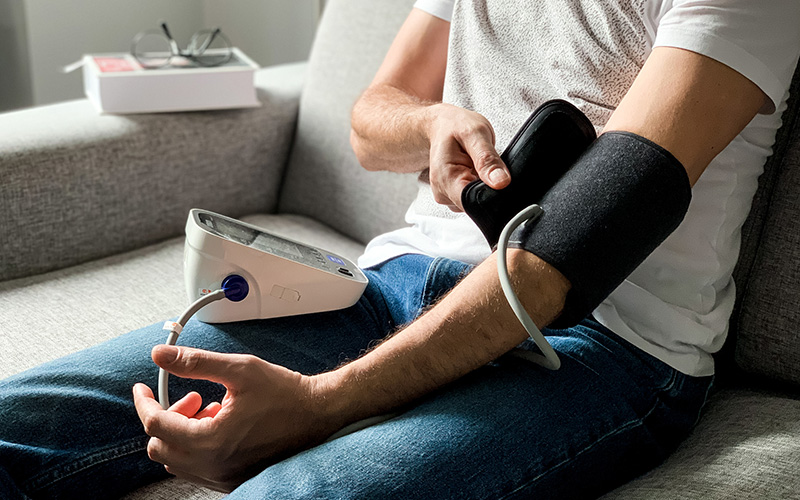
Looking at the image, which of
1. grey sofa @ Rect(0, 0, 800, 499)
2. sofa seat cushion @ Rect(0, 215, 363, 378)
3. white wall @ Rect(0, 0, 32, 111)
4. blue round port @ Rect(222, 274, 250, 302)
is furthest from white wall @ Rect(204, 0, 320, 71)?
blue round port @ Rect(222, 274, 250, 302)

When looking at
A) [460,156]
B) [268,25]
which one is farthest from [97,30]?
[460,156]

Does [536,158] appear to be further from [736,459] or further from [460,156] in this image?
[736,459]

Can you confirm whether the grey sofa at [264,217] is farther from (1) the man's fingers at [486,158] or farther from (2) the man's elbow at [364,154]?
(1) the man's fingers at [486,158]

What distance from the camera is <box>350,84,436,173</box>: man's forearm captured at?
0.95 meters

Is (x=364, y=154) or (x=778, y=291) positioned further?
(x=364, y=154)

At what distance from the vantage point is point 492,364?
80 centimetres

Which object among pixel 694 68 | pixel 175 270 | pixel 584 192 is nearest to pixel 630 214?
pixel 584 192

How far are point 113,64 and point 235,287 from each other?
0.80 m

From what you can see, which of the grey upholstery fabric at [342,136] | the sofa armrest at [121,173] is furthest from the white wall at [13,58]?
the grey upholstery fabric at [342,136]

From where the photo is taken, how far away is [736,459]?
2.50 ft

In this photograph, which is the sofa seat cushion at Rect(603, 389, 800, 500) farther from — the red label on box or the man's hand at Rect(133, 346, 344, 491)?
the red label on box

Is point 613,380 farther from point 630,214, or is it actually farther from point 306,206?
point 306,206

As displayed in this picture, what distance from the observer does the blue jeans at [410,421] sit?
2.21 ft

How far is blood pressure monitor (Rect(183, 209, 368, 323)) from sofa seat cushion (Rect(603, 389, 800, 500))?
1.20ft
